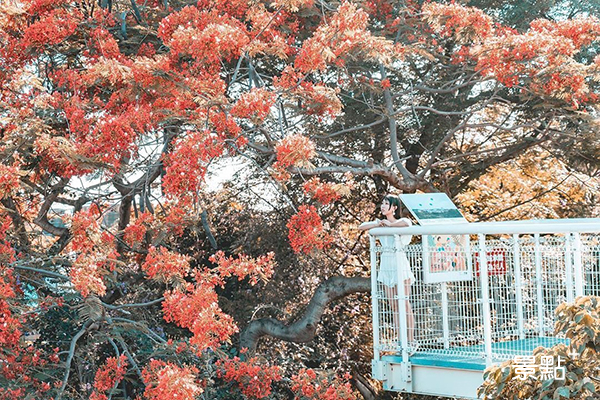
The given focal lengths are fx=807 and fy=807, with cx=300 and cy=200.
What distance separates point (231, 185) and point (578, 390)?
7243mm

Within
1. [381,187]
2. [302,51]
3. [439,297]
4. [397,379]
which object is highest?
[302,51]

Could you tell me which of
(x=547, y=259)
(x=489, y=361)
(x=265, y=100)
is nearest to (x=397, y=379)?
(x=489, y=361)

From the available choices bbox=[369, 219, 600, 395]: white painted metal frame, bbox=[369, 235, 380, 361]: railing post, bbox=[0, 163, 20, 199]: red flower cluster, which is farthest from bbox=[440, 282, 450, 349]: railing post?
bbox=[0, 163, 20, 199]: red flower cluster

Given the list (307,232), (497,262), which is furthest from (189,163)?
(497,262)

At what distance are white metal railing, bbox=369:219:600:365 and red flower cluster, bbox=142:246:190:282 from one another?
64.0 inches

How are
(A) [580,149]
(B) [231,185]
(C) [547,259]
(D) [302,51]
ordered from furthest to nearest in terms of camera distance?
(B) [231,185], (A) [580,149], (D) [302,51], (C) [547,259]

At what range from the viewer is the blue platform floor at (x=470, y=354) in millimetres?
6062

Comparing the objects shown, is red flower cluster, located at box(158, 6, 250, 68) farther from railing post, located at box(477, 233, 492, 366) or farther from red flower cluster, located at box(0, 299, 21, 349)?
railing post, located at box(477, 233, 492, 366)

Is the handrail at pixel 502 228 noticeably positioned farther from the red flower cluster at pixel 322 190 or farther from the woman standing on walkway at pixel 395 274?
the red flower cluster at pixel 322 190

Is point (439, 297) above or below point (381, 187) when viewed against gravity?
below

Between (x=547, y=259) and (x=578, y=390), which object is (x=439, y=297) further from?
(x=578, y=390)

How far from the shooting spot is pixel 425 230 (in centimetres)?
629

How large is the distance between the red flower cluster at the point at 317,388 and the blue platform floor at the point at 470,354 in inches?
27.1

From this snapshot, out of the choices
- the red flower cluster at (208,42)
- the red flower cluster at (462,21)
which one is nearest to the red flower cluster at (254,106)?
the red flower cluster at (208,42)
